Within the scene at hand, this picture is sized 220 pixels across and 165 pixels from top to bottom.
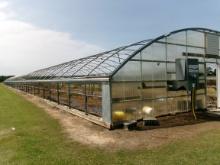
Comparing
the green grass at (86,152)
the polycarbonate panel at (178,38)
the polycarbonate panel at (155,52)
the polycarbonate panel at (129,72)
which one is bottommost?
the green grass at (86,152)

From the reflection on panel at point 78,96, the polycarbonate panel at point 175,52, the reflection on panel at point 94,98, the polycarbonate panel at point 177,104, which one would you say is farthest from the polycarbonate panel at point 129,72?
the reflection on panel at point 78,96

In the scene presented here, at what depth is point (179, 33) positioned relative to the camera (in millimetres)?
13602

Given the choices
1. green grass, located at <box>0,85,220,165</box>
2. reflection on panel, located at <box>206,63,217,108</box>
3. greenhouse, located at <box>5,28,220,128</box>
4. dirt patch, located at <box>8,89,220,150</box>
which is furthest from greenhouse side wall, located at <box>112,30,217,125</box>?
green grass, located at <box>0,85,220,165</box>

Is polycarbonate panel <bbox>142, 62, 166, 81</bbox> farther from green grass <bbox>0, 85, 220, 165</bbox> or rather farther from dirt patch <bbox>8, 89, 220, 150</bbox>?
green grass <bbox>0, 85, 220, 165</bbox>

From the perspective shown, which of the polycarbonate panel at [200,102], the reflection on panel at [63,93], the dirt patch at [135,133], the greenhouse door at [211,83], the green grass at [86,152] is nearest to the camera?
the green grass at [86,152]

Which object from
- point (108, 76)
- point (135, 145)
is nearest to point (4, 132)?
point (108, 76)

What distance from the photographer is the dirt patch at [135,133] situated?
8.66 metres

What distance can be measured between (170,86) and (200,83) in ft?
8.66

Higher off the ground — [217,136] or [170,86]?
[170,86]

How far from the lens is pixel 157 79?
41.4 ft

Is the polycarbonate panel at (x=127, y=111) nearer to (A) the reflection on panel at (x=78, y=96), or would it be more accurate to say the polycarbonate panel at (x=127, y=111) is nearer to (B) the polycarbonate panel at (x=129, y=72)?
(B) the polycarbonate panel at (x=129, y=72)

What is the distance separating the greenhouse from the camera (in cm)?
1121

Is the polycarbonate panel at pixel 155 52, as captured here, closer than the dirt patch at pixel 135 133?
No

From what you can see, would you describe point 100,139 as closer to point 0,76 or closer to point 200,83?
point 200,83
